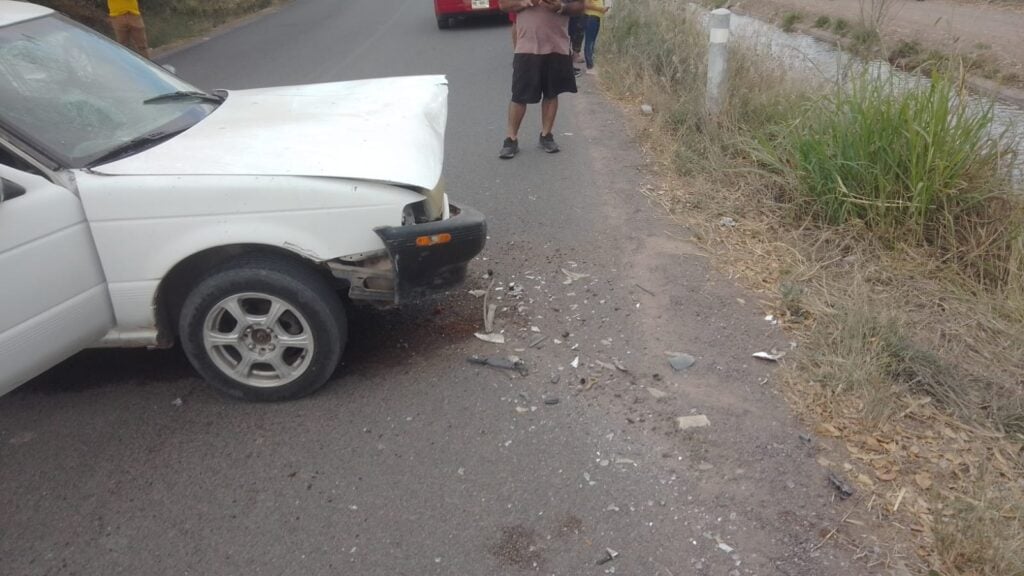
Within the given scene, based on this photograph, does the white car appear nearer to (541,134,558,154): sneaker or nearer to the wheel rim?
the wheel rim

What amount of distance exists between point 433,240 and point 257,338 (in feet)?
2.95

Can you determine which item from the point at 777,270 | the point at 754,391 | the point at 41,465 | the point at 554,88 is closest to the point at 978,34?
the point at 554,88

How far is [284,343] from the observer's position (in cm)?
364

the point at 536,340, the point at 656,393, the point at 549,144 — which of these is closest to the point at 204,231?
the point at 536,340

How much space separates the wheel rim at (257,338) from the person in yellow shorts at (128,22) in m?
8.16

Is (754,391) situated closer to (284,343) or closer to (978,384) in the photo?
(978,384)

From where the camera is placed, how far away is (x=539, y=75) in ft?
22.8

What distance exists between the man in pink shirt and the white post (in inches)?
44.3

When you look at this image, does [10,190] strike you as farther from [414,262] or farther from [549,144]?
[549,144]

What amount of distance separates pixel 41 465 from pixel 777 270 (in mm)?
3818

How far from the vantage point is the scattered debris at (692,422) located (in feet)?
11.4

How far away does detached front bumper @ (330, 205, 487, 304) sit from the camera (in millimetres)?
3525

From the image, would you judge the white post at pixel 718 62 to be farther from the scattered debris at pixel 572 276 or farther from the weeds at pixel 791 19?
the weeds at pixel 791 19

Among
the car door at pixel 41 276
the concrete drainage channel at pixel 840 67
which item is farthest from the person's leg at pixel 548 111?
the car door at pixel 41 276
